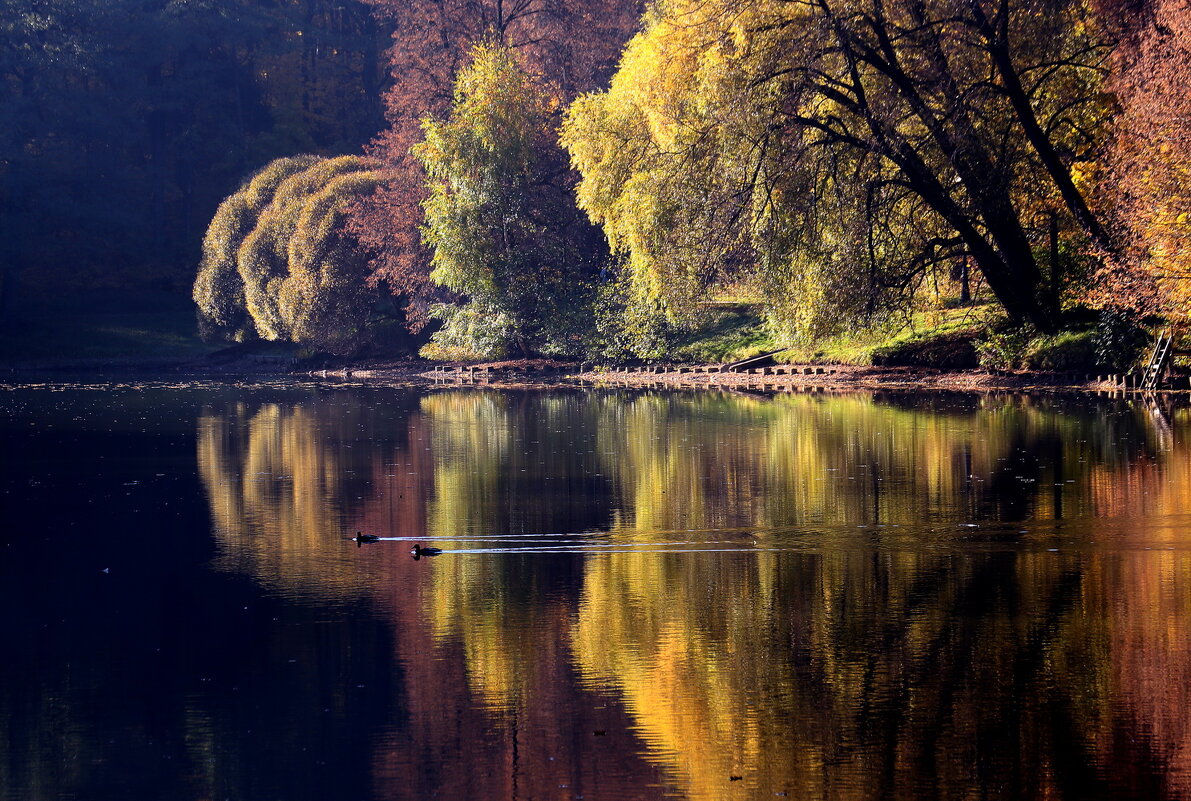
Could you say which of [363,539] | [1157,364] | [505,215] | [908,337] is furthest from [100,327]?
[363,539]

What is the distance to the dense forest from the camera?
29.0 metres

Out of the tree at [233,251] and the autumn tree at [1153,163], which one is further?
the tree at [233,251]

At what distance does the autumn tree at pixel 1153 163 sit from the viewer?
81.4ft

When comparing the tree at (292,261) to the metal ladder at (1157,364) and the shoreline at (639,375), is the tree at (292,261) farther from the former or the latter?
the metal ladder at (1157,364)

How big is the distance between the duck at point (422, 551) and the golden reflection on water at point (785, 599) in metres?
0.18

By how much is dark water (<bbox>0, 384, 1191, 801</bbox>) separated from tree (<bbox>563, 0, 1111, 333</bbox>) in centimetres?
977

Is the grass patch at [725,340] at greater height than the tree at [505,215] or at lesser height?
lesser

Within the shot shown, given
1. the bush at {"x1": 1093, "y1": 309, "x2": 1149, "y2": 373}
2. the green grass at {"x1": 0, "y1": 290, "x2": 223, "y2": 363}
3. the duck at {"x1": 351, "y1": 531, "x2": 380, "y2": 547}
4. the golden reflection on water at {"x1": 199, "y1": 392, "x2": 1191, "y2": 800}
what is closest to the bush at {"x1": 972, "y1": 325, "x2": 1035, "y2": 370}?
the bush at {"x1": 1093, "y1": 309, "x2": 1149, "y2": 373}

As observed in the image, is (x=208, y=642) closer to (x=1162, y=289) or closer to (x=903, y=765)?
(x=903, y=765)

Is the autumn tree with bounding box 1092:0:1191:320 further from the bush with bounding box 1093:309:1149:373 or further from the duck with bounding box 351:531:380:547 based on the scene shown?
the duck with bounding box 351:531:380:547

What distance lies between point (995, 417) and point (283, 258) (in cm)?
3479

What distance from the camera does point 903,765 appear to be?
25.2 ft

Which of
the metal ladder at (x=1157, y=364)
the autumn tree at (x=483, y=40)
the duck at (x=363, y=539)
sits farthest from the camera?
the autumn tree at (x=483, y=40)

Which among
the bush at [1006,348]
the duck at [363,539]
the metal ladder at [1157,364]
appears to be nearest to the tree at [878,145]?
the bush at [1006,348]
